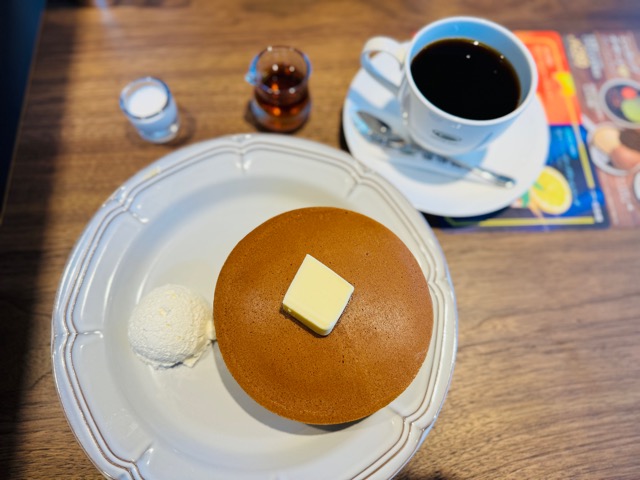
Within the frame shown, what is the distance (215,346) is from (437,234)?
65 centimetres

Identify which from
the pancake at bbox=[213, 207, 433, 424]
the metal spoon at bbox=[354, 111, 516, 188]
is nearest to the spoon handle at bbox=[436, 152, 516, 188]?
the metal spoon at bbox=[354, 111, 516, 188]

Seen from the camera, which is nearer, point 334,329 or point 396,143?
point 334,329

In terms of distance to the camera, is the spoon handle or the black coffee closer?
the black coffee

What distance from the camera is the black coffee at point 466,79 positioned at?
1070 millimetres

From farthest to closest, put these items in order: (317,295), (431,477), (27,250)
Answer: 1. (27,250)
2. (431,477)
3. (317,295)

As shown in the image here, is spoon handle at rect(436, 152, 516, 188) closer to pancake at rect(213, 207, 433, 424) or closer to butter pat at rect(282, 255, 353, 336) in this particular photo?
pancake at rect(213, 207, 433, 424)

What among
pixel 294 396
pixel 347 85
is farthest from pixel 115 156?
pixel 294 396

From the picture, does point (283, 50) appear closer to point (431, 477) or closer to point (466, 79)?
point (466, 79)

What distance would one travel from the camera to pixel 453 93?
3.55 ft

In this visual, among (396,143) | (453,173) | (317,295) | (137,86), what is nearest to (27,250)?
(137,86)

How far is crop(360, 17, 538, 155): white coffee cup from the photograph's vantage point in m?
1.00

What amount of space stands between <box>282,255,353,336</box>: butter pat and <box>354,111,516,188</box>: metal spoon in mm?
501

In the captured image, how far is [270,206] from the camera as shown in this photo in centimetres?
120

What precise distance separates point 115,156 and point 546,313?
1.25 metres
